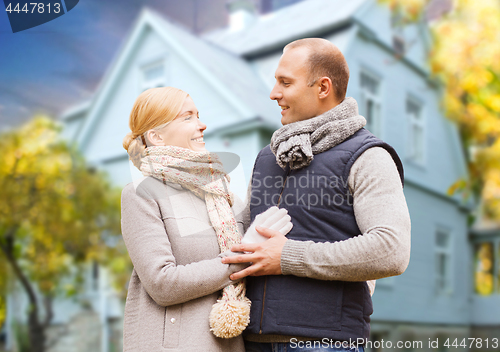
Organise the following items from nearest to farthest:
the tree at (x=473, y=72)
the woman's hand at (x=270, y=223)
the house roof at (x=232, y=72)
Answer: the woman's hand at (x=270, y=223), the house roof at (x=232, y=72), the tree at (x=473, y=72)

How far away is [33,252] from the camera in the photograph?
6.31 m

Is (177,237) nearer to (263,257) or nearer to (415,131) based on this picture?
(263,257)

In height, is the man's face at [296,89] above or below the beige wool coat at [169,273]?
above

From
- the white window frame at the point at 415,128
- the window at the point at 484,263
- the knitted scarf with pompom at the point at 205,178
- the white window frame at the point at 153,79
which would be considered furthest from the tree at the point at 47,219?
the window at the point at 484,263

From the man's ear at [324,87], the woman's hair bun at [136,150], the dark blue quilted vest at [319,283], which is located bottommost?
the dark blue quilted vest at [319,283]

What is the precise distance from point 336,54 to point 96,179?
563 cm

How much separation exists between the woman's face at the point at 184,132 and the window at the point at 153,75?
17.1ft

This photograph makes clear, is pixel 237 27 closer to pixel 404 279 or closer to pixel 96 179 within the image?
pixel 96 179

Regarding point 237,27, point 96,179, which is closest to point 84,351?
point 96,179

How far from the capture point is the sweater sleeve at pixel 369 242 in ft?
4.51

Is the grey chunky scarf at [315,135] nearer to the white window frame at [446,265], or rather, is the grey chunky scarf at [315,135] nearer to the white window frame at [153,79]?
A: the white window frame at [153,79]

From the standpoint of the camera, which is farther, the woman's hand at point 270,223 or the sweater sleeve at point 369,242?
the woman's hand at point 270,223

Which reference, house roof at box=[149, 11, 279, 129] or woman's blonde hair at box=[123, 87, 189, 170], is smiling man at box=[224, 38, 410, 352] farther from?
house roof at box=[149, 11, 279, 129]

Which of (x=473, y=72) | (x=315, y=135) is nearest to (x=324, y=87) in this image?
(x=315, y=135)
